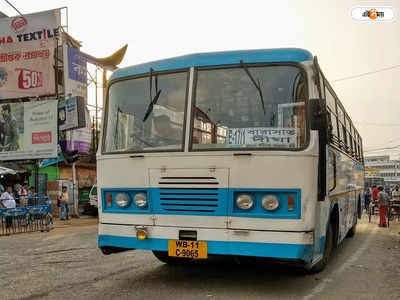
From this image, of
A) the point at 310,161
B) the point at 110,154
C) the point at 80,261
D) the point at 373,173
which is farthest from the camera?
the point at 373,173

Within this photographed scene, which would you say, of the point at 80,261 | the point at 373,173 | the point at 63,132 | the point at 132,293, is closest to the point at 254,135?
the point at 132,293

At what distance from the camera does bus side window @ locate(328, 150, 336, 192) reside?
6.86 metres

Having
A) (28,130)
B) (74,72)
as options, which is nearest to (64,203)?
(28,130)

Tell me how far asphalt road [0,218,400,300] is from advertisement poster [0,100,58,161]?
1368cm

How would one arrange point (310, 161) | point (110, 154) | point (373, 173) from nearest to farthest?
point (310, 161) < point (110, 154) < point (373, 173)

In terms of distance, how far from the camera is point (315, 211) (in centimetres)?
575

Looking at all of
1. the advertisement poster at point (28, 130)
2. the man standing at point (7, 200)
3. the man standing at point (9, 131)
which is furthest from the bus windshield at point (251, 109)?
the man standing at point (9, 131)

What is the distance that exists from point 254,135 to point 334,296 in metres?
2.32

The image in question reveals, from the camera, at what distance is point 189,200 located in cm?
595

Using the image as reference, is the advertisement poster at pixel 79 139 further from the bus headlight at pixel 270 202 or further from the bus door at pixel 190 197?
the bus headlight at pixel 270 202

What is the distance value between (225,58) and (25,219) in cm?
1212

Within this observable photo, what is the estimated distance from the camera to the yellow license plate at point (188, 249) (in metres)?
5.85

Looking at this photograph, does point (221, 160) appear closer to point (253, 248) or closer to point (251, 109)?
point (251, 109)

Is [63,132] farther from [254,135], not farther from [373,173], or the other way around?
[373,173]
